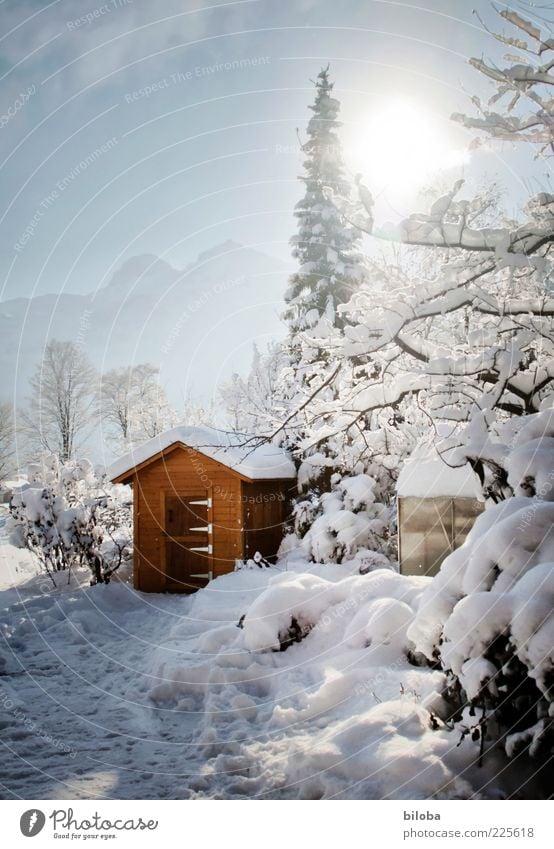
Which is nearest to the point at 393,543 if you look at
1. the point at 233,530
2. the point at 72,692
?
the point at 233,530

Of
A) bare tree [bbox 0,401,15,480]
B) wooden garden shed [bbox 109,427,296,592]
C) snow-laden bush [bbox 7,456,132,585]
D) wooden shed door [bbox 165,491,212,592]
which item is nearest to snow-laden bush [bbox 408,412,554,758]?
wooden garden shed [bbox 109,427,296,592]

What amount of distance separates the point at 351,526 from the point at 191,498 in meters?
4.47

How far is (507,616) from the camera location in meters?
2.73

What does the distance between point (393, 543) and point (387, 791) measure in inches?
364

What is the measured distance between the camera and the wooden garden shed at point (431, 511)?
26.8 feet

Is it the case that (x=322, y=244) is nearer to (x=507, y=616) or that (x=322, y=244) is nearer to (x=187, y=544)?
(x=187, y=544)

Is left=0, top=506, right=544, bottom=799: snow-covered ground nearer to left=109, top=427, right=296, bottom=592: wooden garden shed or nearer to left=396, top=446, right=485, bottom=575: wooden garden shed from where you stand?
left=396, top=446, right=485, bottom=575: wooden garden shed

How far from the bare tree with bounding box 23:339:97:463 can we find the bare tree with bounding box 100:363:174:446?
3.11 meters

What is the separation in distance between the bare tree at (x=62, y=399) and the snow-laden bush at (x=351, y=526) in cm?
1114

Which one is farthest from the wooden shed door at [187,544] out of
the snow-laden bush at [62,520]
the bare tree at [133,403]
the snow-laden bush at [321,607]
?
the bare tree at [133,403]

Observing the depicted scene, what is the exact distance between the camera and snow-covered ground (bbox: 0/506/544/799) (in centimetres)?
333

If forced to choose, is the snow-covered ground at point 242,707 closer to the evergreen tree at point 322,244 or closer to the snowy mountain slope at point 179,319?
the snowy mountain slope at point 179,319

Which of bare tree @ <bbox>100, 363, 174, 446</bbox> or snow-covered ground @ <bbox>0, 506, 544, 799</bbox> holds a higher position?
bare tree @ <bbox>100, 363, 174, 446</bbox>
